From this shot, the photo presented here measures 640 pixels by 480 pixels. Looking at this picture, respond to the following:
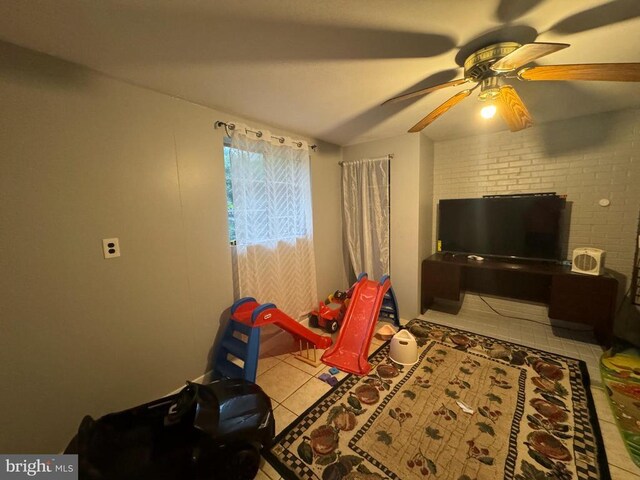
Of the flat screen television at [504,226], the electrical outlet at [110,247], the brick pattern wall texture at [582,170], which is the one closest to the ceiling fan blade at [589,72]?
the flat screen television at [504,226]

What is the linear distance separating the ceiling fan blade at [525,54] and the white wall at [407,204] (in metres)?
1.54

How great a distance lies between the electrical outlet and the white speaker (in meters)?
3.76

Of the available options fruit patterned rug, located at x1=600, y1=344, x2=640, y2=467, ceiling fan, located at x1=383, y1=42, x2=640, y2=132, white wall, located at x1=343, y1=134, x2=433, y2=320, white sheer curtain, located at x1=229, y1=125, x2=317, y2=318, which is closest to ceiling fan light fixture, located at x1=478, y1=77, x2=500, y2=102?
ceiling fan, located at x1=383, y1=42, x2=640, y2=132

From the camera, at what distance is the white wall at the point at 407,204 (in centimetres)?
280

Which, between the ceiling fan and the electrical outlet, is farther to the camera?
the electrical outlet

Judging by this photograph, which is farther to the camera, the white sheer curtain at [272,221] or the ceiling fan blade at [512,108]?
the white sheer curtain at [272,221]

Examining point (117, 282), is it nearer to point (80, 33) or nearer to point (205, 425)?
point (205, 425)

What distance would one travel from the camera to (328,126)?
2475 millimetres

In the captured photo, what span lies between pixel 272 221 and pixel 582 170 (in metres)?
3.20

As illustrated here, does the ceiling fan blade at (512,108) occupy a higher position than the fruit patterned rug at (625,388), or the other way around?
the ceiling fan blade at (512,108)

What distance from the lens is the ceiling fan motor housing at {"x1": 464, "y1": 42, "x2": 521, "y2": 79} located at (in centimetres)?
121

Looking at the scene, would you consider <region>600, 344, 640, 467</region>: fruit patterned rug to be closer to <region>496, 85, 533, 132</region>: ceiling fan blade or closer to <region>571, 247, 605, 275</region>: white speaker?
<region>571, 247, 605, 275</region>: white speaker

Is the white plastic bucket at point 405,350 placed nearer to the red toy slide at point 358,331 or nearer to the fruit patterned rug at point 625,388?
the red toy slide at point 358,331

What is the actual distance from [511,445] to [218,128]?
9.59 ft
